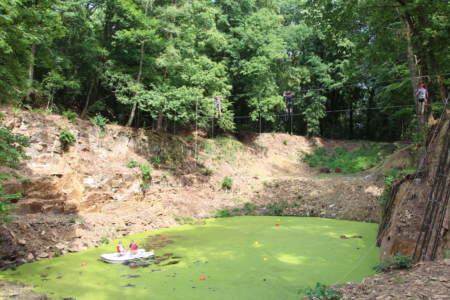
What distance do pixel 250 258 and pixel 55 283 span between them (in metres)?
4.82

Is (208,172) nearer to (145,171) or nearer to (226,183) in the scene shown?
(226,183)

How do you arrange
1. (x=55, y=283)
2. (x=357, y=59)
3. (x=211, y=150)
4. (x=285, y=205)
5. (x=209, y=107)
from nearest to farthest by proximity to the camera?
(x=55, y=283) → (x=357, y=59) → (x=285, y=205) → (x=209, y=107) → (x=211, y=150)

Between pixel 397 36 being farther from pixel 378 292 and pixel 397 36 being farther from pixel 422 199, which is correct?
pixel 378 292

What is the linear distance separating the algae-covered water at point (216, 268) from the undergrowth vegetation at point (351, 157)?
10200mm

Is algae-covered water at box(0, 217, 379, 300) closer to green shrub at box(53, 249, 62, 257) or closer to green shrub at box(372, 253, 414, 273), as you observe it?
green shrub at box(53, 249, 62, 257)

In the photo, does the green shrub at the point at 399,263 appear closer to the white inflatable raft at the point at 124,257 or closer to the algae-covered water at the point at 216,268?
the algae-covered water at the point at 216,268

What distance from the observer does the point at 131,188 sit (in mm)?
13984

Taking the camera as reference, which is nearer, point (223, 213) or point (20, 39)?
point (20, 39)

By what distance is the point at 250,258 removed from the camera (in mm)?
8742

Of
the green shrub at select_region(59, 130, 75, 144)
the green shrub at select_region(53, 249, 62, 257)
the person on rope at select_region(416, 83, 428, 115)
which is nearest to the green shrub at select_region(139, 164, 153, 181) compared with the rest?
the green shrub at select_region(59, 130, 75, 144)

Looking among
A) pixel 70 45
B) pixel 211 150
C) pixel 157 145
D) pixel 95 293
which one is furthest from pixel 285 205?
pixel 70 45

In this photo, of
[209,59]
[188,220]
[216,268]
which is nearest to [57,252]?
[216,268]

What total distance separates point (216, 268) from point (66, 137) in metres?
9.01

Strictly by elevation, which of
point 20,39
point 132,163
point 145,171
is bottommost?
point 145,171
